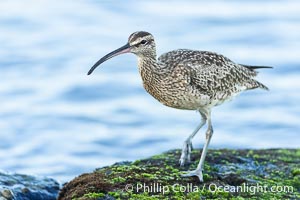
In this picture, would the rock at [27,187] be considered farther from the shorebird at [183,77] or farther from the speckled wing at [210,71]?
the speckled wing at [210,71]

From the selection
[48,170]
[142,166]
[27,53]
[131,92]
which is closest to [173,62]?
[142,166]

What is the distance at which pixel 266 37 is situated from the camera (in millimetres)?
18562

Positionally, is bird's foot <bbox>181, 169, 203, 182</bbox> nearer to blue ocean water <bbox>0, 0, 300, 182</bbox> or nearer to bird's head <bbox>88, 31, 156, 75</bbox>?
bird's head <bbox>88, 31, 156, 75</bbox>

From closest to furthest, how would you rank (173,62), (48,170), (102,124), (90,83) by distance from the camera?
(173,62) < (48,170) < (102,124) < (90,83)

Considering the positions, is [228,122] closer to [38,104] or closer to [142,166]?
[38,104]

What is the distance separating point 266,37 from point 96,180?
9822mm

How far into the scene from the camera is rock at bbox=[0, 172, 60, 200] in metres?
10.3

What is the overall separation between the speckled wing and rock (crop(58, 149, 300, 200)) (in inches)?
35.1

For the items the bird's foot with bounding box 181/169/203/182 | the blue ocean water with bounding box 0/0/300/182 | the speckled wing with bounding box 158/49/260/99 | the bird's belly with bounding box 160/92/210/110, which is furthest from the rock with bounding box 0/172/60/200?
the blue ocean water with bounding box 0/0/300/182

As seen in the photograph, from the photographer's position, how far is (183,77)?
10.6 m

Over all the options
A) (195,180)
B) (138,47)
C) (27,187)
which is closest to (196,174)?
(195,180)

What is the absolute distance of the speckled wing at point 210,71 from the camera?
10.7m

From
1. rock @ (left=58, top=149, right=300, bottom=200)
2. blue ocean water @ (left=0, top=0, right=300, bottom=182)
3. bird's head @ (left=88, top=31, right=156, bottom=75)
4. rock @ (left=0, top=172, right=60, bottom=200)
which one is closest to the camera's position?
rock @ (left=58, top=149, right=300, bottom=200)

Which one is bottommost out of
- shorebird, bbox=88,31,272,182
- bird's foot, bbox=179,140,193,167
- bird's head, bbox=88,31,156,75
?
bird's foot, bbox=179,140,193,167
